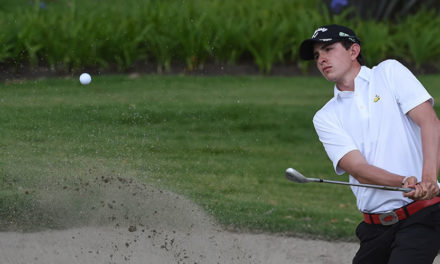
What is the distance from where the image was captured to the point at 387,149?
342 centimetres

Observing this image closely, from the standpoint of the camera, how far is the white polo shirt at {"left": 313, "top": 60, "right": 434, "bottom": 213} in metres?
3.42

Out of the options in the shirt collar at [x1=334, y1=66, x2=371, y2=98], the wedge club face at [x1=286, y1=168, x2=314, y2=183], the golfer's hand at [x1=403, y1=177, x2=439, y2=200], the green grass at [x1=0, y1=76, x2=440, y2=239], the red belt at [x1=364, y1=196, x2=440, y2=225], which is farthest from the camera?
the green grass at [x1=0, y1=76, x2=440, y2=239]

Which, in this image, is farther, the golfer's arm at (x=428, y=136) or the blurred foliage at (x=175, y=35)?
the blurred foliage at (x=175, y=35)

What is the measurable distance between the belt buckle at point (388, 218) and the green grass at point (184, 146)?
2288mm

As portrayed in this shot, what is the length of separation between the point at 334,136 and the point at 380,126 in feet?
0.74

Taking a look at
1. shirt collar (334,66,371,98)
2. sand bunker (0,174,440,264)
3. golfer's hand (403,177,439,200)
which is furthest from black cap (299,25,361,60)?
sand bunker (0,174,440,264)

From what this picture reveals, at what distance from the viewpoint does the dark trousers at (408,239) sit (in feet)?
11.1

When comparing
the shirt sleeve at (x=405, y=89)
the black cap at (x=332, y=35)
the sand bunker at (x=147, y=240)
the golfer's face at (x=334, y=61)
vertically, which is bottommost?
the sand bunker at (x=147, y=240)

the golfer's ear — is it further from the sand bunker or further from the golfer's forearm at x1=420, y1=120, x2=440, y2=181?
the sand bunker

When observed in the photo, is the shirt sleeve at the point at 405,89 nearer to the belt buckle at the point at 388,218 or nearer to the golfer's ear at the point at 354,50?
the golfer's ear at the point at 354,50

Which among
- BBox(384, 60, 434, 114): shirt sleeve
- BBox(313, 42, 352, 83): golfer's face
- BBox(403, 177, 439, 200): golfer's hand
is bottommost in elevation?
BBox(403, 177, 439, 200): golfer's hand

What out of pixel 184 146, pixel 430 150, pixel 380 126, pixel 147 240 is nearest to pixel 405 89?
pixel 380 126

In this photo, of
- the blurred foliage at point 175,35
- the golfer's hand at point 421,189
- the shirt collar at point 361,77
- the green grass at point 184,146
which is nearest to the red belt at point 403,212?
the golfer's hand at point 421,189

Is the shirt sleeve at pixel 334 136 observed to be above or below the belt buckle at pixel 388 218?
above
